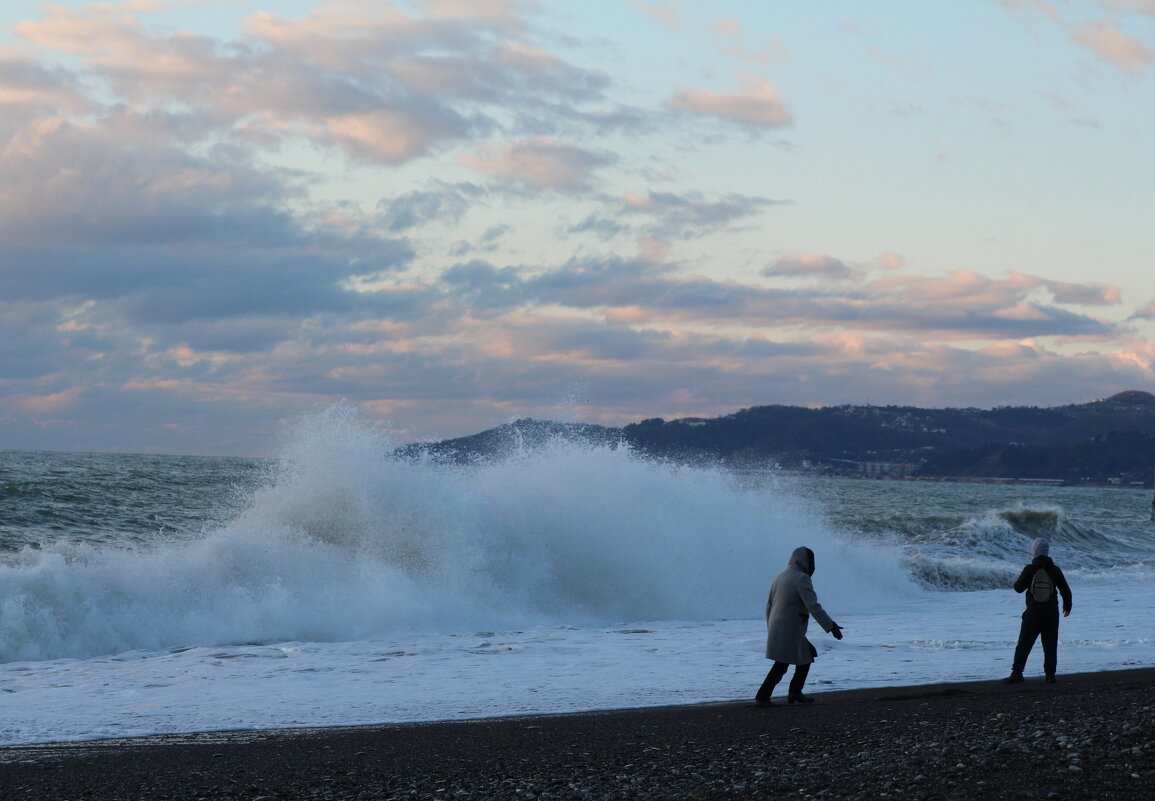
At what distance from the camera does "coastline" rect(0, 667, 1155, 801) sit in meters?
6.02

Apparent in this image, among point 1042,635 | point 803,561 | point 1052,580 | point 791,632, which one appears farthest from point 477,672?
point 1052,580

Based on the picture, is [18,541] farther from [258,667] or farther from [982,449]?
[982,449]

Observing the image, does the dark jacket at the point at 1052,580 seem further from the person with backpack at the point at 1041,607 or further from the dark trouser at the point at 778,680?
the dark trouser at the point at 778,680

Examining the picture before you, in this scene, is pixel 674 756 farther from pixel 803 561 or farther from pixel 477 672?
pixel 477 672

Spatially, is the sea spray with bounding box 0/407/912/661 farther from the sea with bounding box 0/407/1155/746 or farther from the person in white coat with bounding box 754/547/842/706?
the person in white coat with bounding box 754/547/842/706

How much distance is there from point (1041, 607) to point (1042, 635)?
29cm

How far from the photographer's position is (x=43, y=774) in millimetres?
7367

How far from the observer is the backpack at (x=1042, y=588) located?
10.6 meters

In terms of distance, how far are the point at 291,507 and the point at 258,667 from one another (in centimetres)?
863

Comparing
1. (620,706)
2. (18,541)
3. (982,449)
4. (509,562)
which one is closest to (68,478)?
(18,541)

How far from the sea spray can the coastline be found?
21.9 feet

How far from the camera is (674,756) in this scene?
24.2 feet

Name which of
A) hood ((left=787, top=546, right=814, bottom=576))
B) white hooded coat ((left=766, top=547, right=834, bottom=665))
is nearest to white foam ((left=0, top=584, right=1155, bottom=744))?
white hooded coat ((left=766, top=547, right=834, bottom=665))

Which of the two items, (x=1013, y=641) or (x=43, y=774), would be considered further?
(x=1013, y=641)
